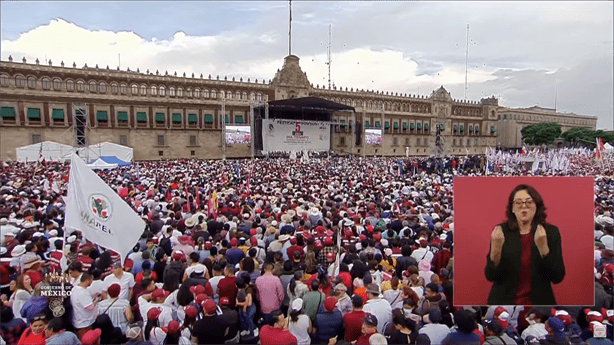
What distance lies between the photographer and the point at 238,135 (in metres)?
42.0

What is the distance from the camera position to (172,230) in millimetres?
7859

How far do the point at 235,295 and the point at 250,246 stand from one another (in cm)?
197

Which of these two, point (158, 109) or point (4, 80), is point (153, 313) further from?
point (4, 80)

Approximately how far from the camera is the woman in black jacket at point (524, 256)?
3965 millimetres

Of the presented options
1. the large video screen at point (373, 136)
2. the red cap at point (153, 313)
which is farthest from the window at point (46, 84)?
the red cap at point (153, 313)

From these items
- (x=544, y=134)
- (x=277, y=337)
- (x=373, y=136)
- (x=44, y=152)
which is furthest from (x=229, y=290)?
(x=544, y=134)

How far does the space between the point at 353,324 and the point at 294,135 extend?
42.3 metres

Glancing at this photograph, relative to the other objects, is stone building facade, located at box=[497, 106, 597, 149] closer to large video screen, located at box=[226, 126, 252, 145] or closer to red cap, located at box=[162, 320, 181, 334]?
large video screen, located at box=[226, 126, 252, 145]

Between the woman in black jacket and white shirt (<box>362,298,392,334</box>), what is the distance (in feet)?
3.65

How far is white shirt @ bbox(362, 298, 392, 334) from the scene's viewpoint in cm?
429

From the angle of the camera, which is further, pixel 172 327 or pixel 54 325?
pixel 172 327

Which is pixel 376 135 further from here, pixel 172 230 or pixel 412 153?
pixel 172 230

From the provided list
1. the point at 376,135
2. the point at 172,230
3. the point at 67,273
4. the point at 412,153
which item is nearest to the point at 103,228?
the point at 67,273

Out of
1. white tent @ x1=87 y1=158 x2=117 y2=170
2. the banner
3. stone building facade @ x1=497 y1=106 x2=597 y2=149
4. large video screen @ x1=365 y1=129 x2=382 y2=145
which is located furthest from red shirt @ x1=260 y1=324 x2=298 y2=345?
stone building facade @ x1=497 y1=106 x2=597 y2=149
